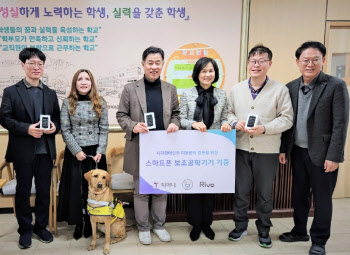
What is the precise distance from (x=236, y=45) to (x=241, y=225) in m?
2.01

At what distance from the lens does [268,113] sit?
7.92 feet

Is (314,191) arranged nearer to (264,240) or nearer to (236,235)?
(264,240)

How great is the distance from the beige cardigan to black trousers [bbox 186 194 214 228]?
0.56 meters

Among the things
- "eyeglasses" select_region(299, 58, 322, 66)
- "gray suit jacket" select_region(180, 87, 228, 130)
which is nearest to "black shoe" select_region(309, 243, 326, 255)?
"gray suit jacket" select_region(180, 87, 228, 130)

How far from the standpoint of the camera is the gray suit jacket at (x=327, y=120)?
221cm

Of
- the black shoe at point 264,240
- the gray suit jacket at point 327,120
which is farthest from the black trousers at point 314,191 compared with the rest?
the black shoe at point 264,240

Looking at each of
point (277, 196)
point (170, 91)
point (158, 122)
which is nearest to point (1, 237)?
point (158, 122)

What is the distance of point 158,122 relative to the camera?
8.34 ft

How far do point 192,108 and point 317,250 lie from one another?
1.53 metres

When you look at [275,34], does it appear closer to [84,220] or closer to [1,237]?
[84,220]

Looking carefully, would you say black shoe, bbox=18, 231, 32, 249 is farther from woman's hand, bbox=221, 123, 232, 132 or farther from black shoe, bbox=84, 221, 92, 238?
woman's hand, bbox=221, 123, 232, 132

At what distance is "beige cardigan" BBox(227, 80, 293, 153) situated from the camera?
7.78ft

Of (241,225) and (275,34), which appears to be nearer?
(241,225)

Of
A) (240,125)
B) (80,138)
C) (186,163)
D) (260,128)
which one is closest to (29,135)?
(80,138)
